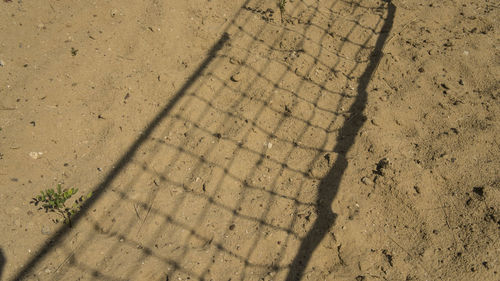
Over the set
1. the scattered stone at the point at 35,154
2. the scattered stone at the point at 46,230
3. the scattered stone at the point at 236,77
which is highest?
the scattered stone at the point at 236,77

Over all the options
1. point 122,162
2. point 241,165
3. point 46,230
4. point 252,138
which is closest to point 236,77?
point 252,138

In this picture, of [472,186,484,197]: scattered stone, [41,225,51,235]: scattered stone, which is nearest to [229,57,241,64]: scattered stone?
[41,225,51,235]: scattered stone

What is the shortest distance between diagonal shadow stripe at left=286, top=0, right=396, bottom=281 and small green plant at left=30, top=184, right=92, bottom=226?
1.57 meters

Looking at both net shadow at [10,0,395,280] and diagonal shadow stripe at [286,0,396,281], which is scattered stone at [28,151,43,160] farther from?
diagonal shadow stripe at [286,0,396,281]

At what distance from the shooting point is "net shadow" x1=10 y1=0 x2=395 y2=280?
261 cm

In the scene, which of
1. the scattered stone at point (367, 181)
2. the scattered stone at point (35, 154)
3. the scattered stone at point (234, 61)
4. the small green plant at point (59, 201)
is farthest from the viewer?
the scattered stone at point (234, 61)

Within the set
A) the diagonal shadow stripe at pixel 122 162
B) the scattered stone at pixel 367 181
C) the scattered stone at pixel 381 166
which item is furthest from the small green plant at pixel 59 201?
the scattered stone at pixel 381 166

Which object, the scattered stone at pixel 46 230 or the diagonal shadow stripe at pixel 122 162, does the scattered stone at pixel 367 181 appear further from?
the scattered stone at pixel 46 230

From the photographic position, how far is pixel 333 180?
2898 mm

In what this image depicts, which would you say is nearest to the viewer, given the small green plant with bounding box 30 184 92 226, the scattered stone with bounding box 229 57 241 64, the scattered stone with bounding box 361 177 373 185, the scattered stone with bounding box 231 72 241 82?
the small green plant with bounding box 30 184 92 226

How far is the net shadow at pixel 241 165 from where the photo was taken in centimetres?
261

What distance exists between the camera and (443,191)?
2783 millimetres

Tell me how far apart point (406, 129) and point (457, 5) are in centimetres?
178

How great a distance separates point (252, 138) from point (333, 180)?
2.37 feet
